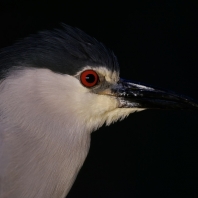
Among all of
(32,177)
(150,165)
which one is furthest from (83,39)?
(150,165)

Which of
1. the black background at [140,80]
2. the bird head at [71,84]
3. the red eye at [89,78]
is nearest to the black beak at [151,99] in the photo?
the bird head at [71,84]

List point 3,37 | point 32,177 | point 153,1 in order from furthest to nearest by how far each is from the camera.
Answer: point 153,1 < point 3,37 < point 32,177

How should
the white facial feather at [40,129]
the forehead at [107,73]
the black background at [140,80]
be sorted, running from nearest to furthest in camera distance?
the white facial feather at [40,129], the forehead at [107,73], the black background at [140,80]

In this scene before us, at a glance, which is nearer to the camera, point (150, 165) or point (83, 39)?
point (83, 39)

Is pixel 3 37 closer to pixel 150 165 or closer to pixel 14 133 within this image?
pixel 150 165

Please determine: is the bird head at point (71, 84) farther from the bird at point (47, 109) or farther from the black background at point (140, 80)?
the black background at point (140, 80)

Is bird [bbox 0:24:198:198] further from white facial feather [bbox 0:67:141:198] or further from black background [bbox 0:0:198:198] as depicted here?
black background [bbox 0:0:198:198]

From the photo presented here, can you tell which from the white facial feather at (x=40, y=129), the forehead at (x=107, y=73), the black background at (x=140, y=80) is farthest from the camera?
the black background at (x=140, y=80)
